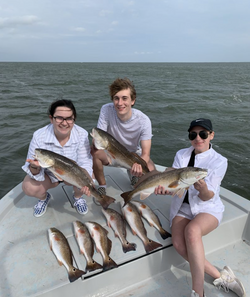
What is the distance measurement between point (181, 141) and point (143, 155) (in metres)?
7.81

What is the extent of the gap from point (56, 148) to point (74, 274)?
1830 millimetres

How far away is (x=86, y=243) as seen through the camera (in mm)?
3068

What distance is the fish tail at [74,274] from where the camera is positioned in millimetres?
2619

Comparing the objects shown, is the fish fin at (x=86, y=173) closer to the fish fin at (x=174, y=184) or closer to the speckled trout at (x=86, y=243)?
the speckled trout at (x=86, y=243)

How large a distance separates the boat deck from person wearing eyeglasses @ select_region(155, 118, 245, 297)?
230mm

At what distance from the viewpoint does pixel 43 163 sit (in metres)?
3.15

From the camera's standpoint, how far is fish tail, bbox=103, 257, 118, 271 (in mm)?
2777

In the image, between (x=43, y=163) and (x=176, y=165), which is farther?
(x=176, y=165)

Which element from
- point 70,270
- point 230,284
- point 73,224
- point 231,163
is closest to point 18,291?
point 70,270

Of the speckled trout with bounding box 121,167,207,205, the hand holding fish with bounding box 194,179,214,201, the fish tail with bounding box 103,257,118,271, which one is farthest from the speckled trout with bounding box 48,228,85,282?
the hand holding fish with bounding box 194,179,214,201

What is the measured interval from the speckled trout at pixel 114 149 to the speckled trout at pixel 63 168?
1.97 feet

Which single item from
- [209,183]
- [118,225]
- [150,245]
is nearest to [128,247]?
[150,245]

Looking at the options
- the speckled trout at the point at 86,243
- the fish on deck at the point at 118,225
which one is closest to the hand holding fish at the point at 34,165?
the speckled trout at the point at 86,243

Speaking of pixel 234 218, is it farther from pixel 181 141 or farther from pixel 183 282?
pixel 181 141
